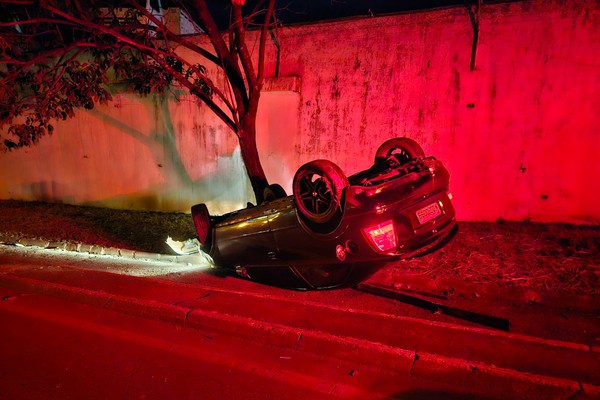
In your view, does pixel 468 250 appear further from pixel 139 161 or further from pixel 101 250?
pixel 139 161

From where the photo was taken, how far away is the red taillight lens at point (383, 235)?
3781 millimetres

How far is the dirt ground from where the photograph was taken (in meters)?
4.82

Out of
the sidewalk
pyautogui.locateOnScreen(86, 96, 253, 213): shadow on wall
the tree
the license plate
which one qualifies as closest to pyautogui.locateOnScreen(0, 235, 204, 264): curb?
the sidewalk

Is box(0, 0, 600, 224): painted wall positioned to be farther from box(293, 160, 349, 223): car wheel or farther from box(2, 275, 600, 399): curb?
box(2, 275, 600, 399): curb

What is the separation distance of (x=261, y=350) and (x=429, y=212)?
2.23 m

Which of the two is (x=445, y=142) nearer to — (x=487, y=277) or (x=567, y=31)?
(x=567, y=31)

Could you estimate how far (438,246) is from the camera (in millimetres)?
4109

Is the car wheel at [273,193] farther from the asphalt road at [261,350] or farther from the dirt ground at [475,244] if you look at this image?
the dirt ground at [475,244]

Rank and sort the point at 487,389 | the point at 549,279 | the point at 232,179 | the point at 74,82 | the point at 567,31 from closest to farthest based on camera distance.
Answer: the point at 487,389
the point at 549,279
the point at 567,31
the point at 74,82
the point at 232,179

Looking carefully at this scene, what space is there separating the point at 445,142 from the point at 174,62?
205 inches

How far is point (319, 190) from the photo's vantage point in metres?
4.08

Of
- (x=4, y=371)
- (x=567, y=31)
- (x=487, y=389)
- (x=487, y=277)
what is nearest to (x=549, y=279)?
(x=487, y=277)

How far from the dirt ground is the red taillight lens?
152cm

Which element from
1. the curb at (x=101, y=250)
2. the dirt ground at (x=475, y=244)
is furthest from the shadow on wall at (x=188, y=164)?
the curb at (x=101, y=250)
